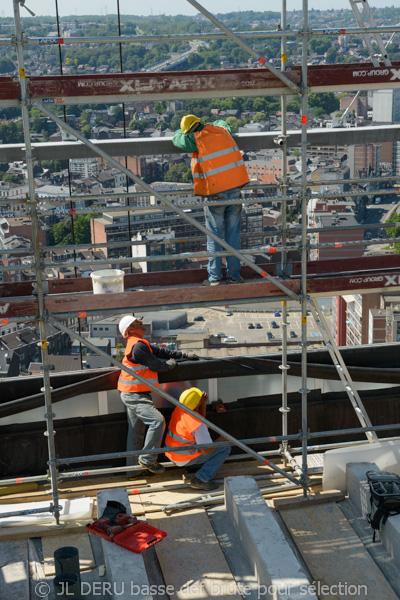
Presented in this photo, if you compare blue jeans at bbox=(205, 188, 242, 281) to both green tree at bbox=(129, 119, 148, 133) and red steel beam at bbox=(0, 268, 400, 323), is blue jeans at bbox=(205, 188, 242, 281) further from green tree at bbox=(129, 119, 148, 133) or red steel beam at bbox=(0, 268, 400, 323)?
green tree at bbox=(129, 119, 148, 133)

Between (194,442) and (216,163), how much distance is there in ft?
8.70

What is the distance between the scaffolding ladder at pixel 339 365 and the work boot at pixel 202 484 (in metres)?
1.53

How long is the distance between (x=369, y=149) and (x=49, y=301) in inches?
4067

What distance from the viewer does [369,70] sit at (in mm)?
6680

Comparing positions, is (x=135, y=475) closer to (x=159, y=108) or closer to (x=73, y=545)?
(x=73, y=545)

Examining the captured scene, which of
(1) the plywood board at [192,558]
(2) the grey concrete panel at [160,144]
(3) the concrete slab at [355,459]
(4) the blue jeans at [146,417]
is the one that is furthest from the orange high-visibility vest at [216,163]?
(1) the plywood board at [192,558]

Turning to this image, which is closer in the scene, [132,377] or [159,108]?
[132,377]

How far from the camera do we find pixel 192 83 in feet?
21.2

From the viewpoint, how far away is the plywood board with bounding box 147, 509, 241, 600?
17.6ft

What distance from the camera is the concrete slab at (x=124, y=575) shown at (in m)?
4.95

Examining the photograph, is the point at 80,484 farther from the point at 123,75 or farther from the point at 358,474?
the point at 123,75

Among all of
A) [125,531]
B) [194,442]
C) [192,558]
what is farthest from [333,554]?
[194,442]

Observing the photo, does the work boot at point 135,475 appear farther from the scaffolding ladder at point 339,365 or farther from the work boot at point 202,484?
the scaffolding ladder at point 339,365

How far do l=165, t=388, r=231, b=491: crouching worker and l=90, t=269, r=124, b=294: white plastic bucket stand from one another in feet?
4.37
